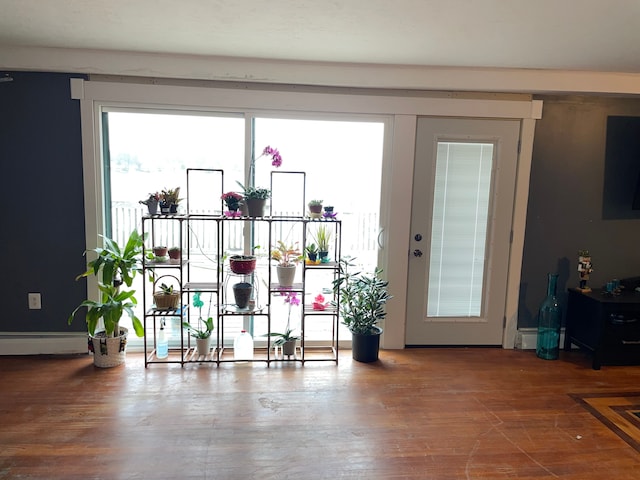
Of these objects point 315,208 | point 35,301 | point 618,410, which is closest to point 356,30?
point 315,208

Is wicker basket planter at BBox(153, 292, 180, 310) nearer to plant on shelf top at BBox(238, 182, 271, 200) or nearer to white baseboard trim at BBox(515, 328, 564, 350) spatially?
plant on shelf top at BBox(238, 182, 271, 200)

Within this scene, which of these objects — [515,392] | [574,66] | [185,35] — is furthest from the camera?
[574,66]

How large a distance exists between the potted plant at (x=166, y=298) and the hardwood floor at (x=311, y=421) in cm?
45

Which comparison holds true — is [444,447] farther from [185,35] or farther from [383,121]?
[185,35]

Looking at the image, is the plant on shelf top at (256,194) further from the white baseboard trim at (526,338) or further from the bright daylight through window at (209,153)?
the white baseboard trim at (526,338)

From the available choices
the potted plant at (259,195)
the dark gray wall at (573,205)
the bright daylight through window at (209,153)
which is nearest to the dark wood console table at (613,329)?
the dark gray wall at (573,205)

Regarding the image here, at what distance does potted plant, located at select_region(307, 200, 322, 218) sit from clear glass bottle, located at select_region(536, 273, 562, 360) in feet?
6.20

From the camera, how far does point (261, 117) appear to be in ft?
11.0

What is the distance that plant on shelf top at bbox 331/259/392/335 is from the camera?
3.28 metres

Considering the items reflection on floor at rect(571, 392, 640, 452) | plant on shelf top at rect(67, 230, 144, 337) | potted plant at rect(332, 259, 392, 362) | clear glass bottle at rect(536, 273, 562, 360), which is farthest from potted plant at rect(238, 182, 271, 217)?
reflection on floor at rect(571, 392, 640, 452)

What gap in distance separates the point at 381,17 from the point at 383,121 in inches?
Answer: 46.6

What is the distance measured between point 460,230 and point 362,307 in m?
1.04

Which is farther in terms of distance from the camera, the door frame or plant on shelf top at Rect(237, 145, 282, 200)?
the door frame

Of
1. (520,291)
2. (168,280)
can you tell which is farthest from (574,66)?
(168,280)
